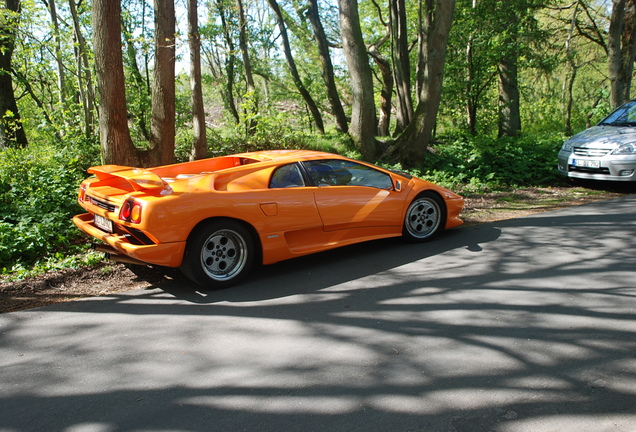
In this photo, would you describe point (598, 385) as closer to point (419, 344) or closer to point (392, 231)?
point (419, 344)

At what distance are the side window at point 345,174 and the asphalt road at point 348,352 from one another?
3.41ft

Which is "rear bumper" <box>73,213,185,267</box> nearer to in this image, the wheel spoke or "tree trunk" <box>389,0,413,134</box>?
the wheel spoke

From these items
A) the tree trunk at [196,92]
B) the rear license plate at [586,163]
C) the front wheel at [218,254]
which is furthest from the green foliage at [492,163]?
the front wheel at [218,254]

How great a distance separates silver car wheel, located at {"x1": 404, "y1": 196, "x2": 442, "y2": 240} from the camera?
21.8 ft

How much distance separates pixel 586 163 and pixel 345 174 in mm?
6825

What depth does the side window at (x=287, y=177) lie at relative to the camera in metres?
5.61

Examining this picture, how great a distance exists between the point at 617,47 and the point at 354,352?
1595cm

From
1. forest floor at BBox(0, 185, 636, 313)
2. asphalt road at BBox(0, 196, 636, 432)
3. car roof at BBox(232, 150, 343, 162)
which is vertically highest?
car roof at BBox(232, 150, 343, 162)

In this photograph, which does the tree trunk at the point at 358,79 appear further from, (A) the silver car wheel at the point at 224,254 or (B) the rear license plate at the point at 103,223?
(B) the rear license plate at the point at 103,223

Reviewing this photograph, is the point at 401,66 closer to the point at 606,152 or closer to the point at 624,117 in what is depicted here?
the point at 624,117

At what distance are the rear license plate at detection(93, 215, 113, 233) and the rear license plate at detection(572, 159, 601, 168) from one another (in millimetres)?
9443

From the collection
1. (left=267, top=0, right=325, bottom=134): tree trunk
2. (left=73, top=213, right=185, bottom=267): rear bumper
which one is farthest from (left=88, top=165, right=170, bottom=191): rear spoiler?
(left=267, top=0, right=325, bottom=134): tree trunk

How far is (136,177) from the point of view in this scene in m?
5.13

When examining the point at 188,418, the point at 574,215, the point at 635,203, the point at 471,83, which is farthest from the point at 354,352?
the point at 471,83
